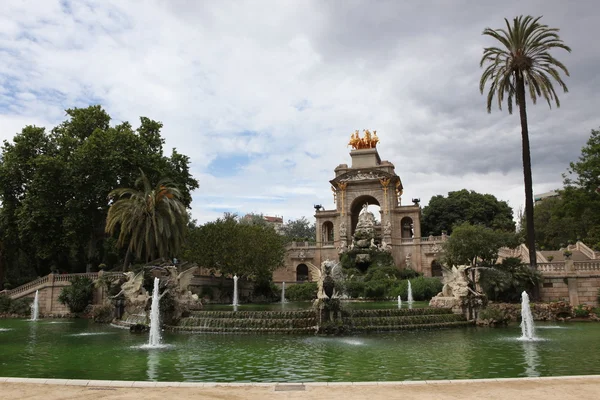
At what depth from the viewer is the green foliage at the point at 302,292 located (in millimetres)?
41688

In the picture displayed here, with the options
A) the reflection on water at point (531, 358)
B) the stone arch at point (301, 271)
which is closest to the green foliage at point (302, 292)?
the stone arch at point (301, 271)

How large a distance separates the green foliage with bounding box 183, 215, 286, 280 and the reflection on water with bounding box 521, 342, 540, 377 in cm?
2543

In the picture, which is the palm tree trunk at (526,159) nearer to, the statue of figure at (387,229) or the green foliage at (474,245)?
the green foliage at (474,245)

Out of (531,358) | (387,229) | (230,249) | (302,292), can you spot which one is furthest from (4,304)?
(387,229)

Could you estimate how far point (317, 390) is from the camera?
785 centimetres

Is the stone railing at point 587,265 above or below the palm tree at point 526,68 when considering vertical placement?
below

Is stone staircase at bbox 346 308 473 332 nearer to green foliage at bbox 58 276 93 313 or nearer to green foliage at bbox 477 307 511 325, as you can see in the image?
green foliage at bbox 477 307 511 325

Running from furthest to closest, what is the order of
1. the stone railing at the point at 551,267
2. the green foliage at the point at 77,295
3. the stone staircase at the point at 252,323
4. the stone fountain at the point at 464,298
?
the green foliage at the point at 77,295 < the stone railing at the point at 551,267 < the stone fountain at the point at 464,298 < the stone staircase at the point at 252,323

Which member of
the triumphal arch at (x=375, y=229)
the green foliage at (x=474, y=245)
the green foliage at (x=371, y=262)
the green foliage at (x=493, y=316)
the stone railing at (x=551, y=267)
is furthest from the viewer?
the triumphal arch at (x=375, y=229)

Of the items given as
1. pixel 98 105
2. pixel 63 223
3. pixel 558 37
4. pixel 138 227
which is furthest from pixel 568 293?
pixel 98 105

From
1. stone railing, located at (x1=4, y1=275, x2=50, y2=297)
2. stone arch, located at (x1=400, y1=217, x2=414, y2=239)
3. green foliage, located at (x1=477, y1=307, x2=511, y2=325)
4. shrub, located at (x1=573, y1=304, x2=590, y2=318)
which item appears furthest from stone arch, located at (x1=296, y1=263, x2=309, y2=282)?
green foliage, located at (x1=477, y1=307, x2=511, y2=325)

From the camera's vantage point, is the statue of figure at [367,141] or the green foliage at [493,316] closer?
the green foliage at [493,316]

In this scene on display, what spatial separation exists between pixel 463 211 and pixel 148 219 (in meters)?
51.4

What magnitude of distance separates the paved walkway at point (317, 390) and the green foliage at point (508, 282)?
17852mm
